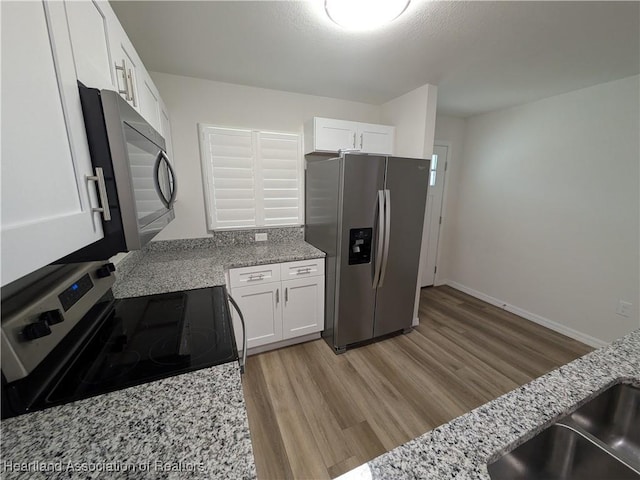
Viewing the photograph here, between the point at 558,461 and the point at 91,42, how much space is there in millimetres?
1714

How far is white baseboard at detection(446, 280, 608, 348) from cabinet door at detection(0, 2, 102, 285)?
148 inches

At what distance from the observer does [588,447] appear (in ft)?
1.99

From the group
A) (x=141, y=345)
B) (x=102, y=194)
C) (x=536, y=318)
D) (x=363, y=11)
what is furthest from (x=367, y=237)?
(x=536, y=318)

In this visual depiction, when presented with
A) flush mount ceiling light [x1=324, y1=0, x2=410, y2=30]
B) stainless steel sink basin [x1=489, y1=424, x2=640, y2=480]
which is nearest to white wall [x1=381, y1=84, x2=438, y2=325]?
flush mount ceiling light [x1=324, y1=0, x2=410, y2=30]

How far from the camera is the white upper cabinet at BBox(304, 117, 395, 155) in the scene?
2256mm

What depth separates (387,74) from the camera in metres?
1.99

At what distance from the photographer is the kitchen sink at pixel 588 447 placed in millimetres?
576

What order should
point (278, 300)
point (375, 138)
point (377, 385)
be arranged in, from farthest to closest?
point (375, 138)
point (278, 300)
point (377, 385)

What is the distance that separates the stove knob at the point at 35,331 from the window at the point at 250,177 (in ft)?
5.60

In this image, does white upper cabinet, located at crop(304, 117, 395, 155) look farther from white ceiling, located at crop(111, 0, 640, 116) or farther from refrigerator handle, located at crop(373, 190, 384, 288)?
refrigerator handle, located at crop(373, 190, 384, 288)

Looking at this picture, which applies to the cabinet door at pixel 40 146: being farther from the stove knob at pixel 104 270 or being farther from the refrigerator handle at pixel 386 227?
the refrigerator handle at pixel 386 227

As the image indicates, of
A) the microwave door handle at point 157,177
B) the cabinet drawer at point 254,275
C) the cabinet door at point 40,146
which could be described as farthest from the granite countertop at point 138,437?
the cabinet drawer at point 254,275

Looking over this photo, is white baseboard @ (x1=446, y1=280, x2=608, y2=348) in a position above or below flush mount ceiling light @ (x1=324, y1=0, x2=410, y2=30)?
below

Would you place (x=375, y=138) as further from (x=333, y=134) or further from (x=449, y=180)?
(x=449, y=180)
